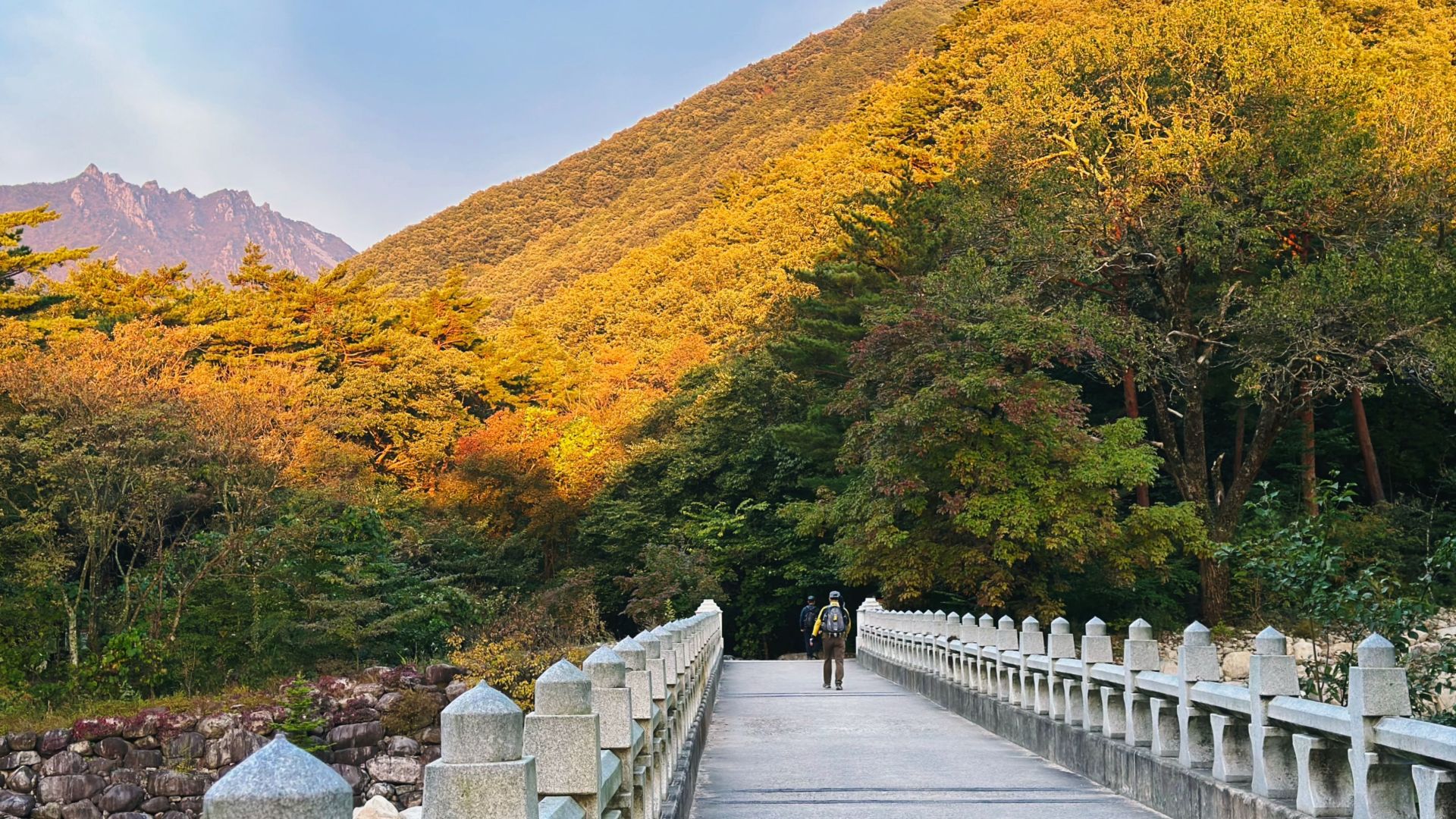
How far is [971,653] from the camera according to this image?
15648 millimetres

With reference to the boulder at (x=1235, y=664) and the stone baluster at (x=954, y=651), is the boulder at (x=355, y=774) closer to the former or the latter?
the stone baluster at (x=954, y=651)

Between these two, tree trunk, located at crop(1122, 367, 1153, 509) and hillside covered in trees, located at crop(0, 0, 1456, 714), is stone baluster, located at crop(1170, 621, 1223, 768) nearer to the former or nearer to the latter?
hillside covered in trees, located at crop(0, 0, 1456, 714)

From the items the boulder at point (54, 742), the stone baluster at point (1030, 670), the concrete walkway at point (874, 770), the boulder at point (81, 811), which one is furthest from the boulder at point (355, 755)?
the stone baluster at point (1030, 670)

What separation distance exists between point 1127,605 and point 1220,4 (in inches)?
566

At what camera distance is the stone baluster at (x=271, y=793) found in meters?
1.69

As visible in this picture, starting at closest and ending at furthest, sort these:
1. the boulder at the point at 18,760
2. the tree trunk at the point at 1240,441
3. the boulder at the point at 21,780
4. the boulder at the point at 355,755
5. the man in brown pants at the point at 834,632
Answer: the man in brown pants at the point at 834,632
the boulder at the point at 21,780
the boulder at the point at 18,760
the boulder at the point at 355,755
the tree trunk at the point at 1240,441

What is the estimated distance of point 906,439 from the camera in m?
26.9

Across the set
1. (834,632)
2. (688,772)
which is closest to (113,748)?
(834,632)

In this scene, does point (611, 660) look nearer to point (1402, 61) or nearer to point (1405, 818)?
point (1405, 818)

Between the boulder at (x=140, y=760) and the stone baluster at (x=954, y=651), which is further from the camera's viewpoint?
the boulder at (x=140, y=760)

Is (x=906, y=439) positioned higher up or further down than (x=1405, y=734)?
higher up

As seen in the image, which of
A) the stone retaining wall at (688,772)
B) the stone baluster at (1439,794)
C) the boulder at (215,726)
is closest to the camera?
the stone baluster at (1439,794)

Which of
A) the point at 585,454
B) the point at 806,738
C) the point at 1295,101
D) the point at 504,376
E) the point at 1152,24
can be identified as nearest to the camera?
the point at 806,738

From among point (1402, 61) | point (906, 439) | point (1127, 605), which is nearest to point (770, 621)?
point (1127, 605)
